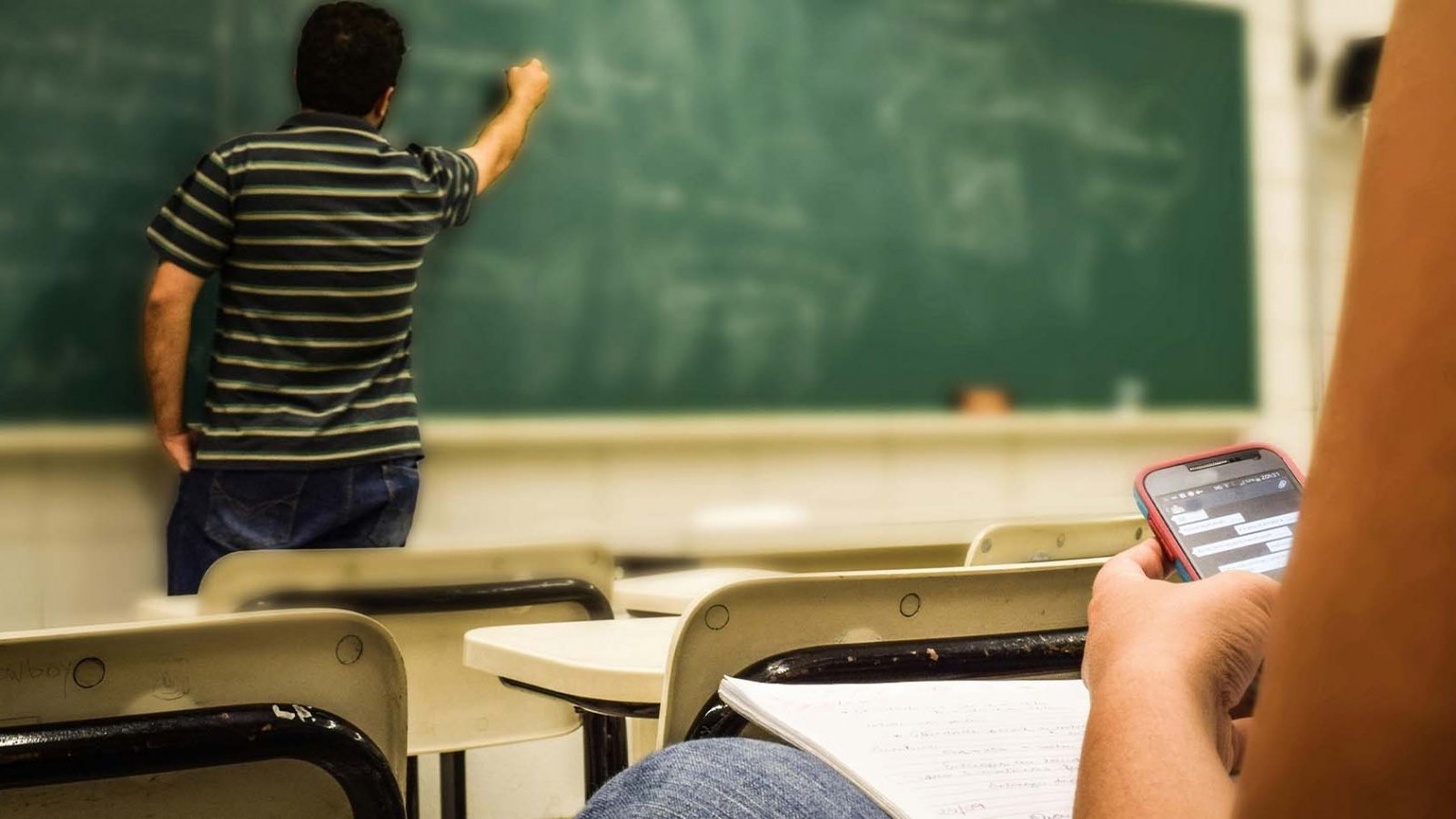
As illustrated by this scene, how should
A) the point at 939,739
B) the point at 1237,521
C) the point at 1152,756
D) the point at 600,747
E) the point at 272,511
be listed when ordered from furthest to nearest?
the point at 272,511, the point at 600,747, the point at 1237,521, the point at 939,739, the point at 1152,756

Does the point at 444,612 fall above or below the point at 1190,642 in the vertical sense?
below

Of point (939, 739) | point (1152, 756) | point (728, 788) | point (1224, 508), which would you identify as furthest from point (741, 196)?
point (1152, 756)

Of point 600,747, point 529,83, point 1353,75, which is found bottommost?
point 600,747

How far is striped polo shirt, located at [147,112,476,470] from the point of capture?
2398 mm

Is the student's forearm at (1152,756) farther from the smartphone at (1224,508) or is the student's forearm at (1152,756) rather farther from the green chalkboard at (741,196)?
the green chalkboard at (741,196)

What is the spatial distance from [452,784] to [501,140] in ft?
4.88

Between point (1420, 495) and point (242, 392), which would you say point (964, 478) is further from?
point (1420, 495)

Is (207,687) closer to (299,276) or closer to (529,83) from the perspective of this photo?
(299,276)

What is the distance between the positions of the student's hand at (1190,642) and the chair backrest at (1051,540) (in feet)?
3.97

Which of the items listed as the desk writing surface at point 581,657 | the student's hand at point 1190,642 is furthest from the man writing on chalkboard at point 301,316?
the student's hand at point 1190,642

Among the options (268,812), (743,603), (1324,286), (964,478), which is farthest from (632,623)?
(1324,286)

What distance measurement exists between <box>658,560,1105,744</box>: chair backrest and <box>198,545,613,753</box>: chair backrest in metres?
0.81

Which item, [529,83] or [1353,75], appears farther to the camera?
[1353,75]

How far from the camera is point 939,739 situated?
0.73 metres
